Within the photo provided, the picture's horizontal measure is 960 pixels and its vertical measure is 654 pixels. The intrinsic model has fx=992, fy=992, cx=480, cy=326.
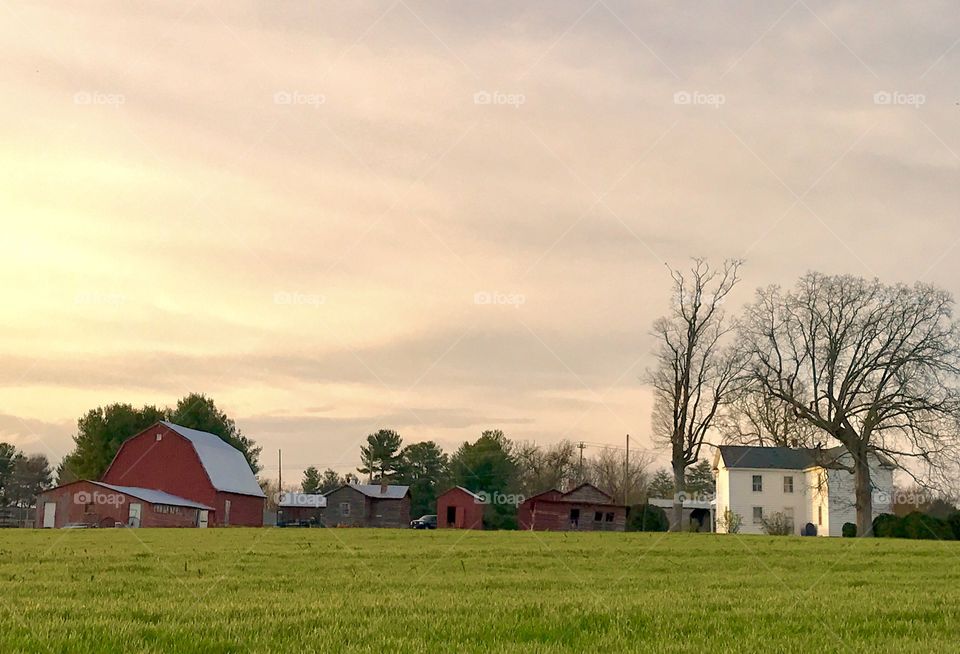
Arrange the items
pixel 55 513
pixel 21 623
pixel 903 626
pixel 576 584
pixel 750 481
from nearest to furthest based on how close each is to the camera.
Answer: pixel 21 623 < pixel 903 626 < pixel 576 584 < pixel 55 513 < pixel 750 481

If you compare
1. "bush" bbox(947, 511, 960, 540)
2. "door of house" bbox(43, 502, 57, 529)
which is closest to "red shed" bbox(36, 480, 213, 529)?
"door of house" bbox(43, 502, 57, 529)

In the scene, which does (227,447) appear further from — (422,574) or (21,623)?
(21,623)

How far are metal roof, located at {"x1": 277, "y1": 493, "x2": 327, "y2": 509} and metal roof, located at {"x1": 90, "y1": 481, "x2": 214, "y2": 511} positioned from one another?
42.2m

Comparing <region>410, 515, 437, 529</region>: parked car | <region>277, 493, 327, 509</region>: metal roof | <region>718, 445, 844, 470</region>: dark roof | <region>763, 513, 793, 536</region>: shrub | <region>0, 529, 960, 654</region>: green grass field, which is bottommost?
<region>410, 515, 437, 529</region>: parked car

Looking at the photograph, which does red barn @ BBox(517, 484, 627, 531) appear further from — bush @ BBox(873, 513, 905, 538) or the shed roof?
bush @ BBox(873, 513, 905, 538)

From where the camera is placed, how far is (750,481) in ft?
306

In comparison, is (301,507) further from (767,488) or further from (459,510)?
(767,488)

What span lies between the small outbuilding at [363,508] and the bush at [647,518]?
44.0 m

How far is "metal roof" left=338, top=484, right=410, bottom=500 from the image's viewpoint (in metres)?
115

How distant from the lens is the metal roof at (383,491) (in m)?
115

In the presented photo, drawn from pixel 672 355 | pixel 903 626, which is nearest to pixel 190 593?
pixel 903 626

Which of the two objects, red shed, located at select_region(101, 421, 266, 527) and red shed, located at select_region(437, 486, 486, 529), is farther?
red shed, located at select_region(437, 486, 486, 529)

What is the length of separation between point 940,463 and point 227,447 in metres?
66.6

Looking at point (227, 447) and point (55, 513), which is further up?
point (227, 447)
